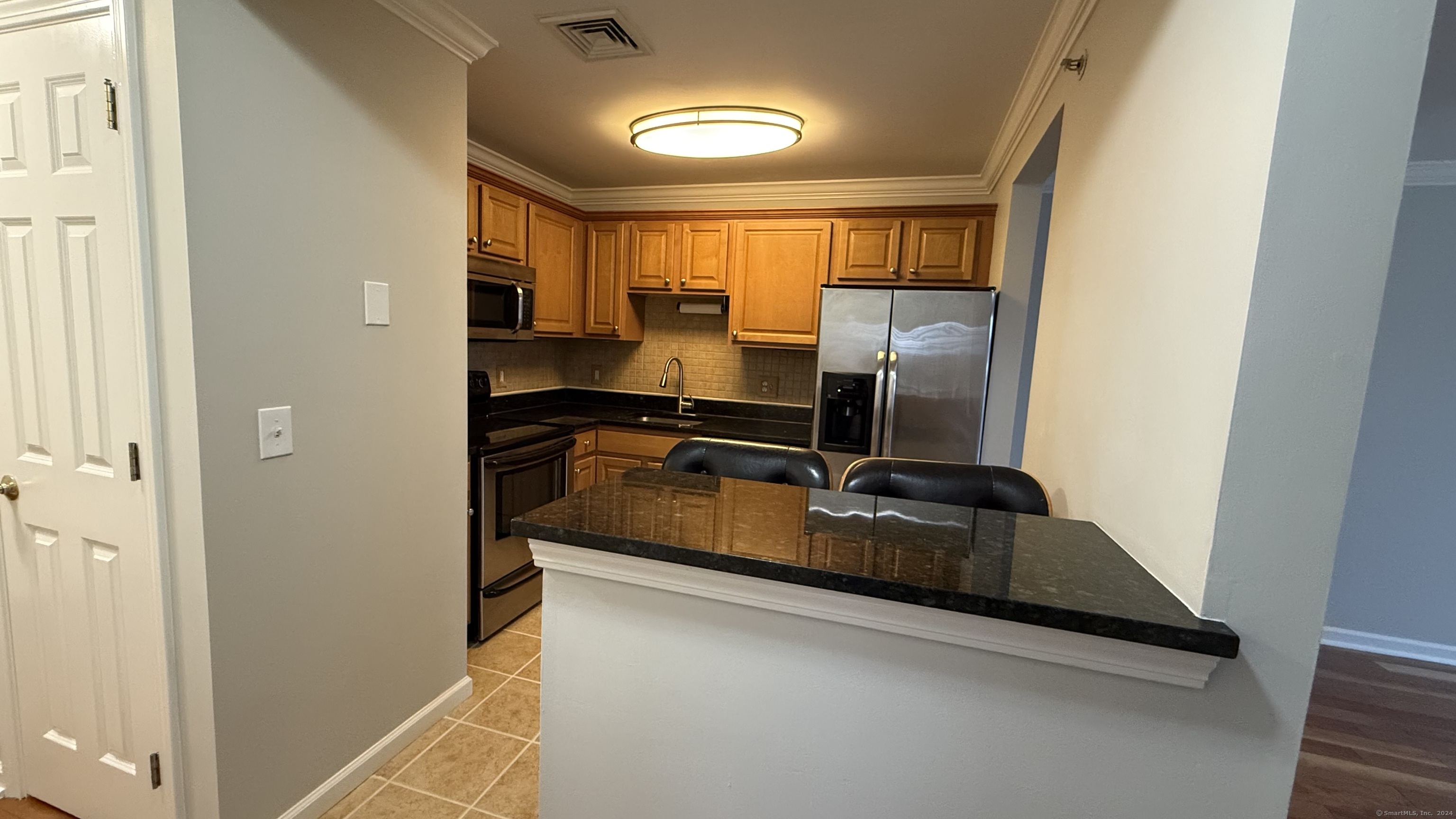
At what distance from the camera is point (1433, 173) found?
2.62 meters

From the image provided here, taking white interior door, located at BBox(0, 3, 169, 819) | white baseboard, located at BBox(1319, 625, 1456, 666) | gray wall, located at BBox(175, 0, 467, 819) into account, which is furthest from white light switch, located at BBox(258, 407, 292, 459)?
white baseboard, located at BBox(1319, 625, 1456, 666)

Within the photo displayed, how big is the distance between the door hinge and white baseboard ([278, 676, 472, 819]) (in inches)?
68.7

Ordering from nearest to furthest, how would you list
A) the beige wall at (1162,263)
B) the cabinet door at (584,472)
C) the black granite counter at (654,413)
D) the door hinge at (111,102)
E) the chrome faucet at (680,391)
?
1. the beige wall at (1162,263)
2. the door hinge at (111,102)
3. the cabinet door at (584,472)
4. the black granite counter at (654,413)
5. the chrome faucet at (680,391)

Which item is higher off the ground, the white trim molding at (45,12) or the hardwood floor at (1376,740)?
the white trim molding at (45,12)

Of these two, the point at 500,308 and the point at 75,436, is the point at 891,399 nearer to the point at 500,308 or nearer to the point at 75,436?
the point at 500,308

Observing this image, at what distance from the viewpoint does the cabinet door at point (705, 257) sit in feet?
12.3

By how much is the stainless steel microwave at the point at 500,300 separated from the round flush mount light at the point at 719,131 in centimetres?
87

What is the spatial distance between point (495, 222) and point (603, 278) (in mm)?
972

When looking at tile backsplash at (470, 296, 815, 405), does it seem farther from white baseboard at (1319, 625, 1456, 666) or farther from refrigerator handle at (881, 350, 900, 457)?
white baseboard at (1319, 625, 1456, 666)

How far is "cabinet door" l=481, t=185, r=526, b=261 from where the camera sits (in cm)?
302

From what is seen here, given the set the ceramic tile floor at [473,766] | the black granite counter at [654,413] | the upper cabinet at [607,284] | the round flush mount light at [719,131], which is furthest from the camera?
the upper cabinet at [607,284]

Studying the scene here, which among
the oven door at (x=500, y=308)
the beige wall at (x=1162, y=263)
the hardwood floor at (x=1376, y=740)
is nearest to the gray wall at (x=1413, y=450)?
the hardwood floor at (x=1376, y=740)

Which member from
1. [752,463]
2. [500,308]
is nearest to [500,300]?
[500,308]

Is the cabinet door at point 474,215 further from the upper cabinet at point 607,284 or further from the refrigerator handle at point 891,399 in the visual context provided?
the refrigerator handle at point 891,399
